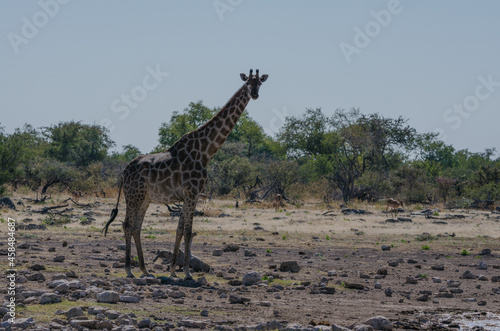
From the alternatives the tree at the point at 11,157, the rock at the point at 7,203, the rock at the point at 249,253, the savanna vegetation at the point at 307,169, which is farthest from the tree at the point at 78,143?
the rock at the point at 249,253

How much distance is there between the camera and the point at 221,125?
13.9 metres

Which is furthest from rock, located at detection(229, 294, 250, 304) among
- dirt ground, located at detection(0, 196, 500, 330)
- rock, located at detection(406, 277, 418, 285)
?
rock, located at detection(406, 277, 418, 285)

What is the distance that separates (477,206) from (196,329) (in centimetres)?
3184

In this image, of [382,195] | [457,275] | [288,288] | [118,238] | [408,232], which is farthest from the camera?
[382,195]

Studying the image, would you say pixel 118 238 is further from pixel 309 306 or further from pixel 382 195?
pixel 382 195

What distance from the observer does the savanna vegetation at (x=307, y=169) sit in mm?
42719

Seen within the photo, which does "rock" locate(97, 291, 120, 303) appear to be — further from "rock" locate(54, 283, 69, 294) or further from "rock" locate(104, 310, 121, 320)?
"rock" locate(104, 310, 121, 320)

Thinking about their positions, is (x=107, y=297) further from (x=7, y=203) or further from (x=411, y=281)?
(x=7, y=203)

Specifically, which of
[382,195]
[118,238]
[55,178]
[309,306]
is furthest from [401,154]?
[309,306]

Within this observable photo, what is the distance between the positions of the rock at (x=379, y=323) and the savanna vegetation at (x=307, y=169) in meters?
29.7

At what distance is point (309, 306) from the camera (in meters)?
10.3

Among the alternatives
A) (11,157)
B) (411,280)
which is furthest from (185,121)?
(411,280)

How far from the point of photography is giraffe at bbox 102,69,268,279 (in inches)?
518

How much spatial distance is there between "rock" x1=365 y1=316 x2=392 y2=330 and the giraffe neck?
5.60 m
